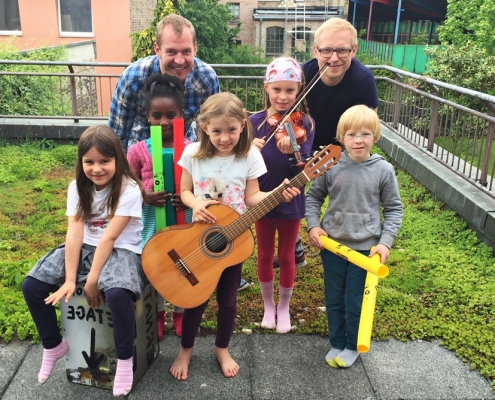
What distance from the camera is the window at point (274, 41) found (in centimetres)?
3300

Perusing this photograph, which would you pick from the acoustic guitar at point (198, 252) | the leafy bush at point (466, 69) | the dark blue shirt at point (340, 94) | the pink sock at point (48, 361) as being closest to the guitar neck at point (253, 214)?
the acoustic guitar at point (198, 252)

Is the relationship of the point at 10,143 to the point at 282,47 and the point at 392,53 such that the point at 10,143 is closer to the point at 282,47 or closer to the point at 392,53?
the point at 392,53

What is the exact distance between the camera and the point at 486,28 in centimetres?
1994

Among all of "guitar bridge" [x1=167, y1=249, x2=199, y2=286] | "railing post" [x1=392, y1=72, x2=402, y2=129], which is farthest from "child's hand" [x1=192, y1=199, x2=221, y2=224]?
"railing post" [x1=392, y1=72, x2=402, y2=129]

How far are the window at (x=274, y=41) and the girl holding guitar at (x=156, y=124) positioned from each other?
1247 inches

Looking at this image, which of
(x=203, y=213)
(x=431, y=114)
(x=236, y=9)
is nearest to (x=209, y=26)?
(x=236, y=9)

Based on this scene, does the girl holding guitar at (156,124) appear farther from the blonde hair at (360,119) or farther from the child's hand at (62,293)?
the blonde hair at (360,119)

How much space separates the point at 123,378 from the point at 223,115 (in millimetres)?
1429

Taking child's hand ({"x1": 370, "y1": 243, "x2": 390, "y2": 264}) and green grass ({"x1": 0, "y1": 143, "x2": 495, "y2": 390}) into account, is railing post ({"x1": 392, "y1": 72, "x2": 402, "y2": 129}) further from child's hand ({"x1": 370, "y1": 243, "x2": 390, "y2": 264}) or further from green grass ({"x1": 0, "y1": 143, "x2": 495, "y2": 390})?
child's hand ({"x1": 370, "y1": 243, "x2": 390, "y2": 264})

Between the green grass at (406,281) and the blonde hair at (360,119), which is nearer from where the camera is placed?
the blonde hair at (360,119)

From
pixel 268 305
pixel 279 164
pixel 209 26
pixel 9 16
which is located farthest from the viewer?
pixel 209 26

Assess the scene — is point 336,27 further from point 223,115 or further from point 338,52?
point 223,115

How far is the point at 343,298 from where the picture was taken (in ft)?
9.49

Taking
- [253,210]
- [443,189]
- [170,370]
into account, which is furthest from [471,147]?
[170,370]
